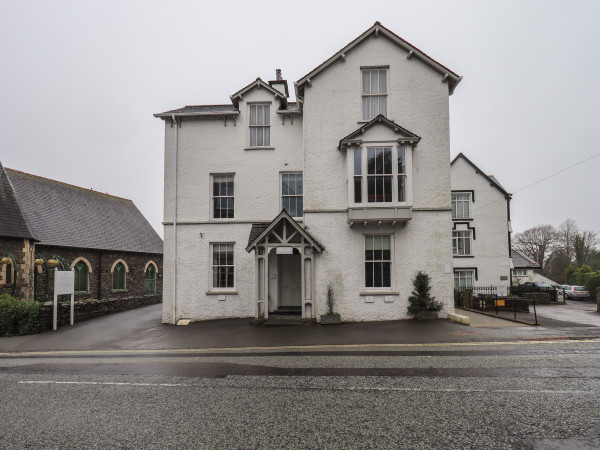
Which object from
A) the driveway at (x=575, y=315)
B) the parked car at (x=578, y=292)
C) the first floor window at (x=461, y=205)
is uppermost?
the first floor window at (x=461, y=205)

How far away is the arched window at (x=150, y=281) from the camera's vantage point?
2945 cm

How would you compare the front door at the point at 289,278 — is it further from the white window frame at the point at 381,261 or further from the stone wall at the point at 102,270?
the stone wall at the point at 102,270

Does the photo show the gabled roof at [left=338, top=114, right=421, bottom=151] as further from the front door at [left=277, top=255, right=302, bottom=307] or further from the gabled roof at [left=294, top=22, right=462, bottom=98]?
the front door at [left=277, top=255, right=302, bottom=307]

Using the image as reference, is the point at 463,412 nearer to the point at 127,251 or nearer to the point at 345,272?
the point at 345,272

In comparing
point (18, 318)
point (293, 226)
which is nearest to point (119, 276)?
point (18, 318)

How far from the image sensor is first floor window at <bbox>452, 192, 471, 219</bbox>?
94.4 feet

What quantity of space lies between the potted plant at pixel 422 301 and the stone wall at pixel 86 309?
14676 millimetres

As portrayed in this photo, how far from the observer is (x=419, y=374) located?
6.89 m

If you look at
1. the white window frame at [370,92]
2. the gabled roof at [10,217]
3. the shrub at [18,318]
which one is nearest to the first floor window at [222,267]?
the shrub at [18,318]

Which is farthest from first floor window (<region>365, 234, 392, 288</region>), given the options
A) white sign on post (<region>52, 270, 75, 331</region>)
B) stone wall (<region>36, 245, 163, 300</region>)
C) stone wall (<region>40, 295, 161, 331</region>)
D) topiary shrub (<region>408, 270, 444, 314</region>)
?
stone wall (<region>36, 245, 163, 300</region>)

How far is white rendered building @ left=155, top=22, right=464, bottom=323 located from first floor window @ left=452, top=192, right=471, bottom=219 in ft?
50.9

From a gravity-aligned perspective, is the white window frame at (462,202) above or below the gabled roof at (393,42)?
below

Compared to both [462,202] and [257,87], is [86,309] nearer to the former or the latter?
[257,87]

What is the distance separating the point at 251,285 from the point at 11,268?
1273cm
